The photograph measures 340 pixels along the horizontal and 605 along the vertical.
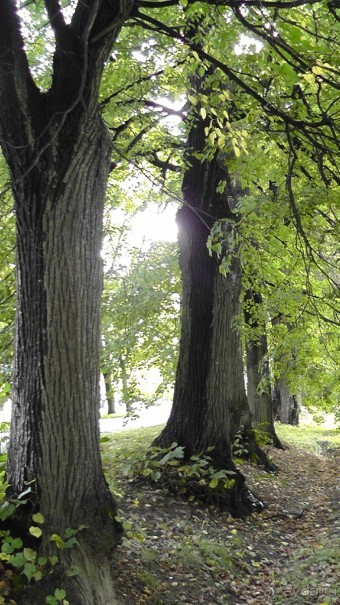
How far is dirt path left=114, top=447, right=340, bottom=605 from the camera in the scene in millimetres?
4820

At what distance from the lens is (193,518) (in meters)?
6.73

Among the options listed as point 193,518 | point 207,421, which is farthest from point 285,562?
point 207,421

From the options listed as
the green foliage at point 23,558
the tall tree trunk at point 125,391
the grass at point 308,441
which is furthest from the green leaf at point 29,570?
the grass at point 308,441

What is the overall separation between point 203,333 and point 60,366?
4.12 meters

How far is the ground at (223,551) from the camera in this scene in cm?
483

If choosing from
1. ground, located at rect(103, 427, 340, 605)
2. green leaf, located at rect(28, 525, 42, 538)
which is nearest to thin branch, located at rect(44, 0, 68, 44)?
green leaf, located at rect(28, 525, 42, 538)

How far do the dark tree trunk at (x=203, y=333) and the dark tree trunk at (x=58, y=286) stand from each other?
3649 mm

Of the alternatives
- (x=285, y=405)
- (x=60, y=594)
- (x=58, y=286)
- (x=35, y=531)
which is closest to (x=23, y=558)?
(x=35, y=531)

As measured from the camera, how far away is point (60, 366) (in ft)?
13.6

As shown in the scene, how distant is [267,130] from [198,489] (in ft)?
15.6

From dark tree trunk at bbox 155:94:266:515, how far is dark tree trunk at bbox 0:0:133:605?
12.0ft

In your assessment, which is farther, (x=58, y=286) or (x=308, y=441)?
(x=308, y=441)

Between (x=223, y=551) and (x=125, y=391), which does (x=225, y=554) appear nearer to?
(x=223, y=551)

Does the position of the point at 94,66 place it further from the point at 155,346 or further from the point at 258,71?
the point at 155,346
